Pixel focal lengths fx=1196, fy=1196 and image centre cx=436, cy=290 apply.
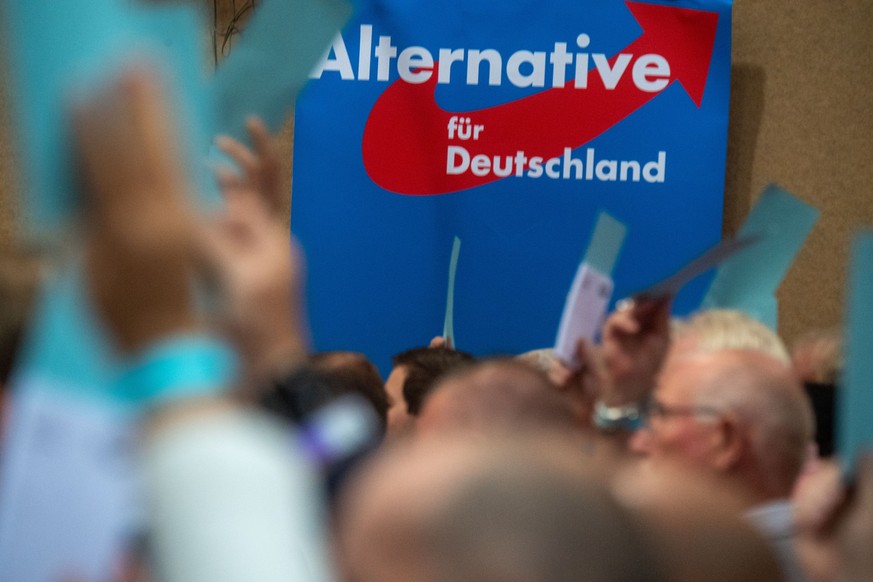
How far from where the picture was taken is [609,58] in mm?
3990

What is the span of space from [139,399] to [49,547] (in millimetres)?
300

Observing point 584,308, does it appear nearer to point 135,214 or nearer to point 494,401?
point 494,401

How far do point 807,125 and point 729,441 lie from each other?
2801 millimetres

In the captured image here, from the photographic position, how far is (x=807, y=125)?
431 centimetres

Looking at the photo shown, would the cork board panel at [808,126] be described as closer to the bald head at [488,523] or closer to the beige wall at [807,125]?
the beige wall at [807,125]

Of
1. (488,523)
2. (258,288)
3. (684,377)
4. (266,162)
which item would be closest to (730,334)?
(684,377)

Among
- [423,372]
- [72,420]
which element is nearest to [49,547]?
[72,420]

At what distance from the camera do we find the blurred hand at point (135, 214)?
1.86ft

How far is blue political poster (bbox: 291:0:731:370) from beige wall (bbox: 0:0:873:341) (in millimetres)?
316

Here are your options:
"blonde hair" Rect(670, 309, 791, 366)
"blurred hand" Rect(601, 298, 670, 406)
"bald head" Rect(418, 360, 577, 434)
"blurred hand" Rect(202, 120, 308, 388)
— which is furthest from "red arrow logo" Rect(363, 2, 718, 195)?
"blurred hand" Rect(202, 120, 308, 388)

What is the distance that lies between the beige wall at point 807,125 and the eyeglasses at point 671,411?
2.46 metres

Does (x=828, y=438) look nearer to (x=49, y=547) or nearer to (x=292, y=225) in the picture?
(x=49, y=547)

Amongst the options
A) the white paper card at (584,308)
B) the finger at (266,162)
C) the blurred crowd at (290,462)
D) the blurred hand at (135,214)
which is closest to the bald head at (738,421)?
the white paper card at (584,308)

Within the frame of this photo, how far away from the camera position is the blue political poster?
3994 mm
